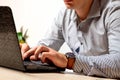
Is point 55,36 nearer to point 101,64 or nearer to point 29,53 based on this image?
point 29,53

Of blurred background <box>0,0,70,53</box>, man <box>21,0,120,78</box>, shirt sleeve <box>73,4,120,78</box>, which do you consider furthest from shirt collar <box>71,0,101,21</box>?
blurred background <box>0,0,70,53</box>

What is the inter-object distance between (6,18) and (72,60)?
13.2 inches

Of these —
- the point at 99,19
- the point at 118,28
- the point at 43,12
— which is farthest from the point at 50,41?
the point at 43,12

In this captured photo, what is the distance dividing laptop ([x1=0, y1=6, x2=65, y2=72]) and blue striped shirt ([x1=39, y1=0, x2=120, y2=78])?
14cm

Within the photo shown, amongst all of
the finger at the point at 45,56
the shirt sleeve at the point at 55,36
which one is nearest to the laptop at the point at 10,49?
the finger at the point at 45,56

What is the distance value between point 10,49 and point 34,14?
6.54 feet

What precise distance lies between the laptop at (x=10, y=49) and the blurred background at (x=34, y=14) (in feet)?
5.51

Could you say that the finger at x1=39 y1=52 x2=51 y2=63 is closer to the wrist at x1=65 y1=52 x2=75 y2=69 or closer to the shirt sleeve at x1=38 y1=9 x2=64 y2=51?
the wrist at x1=65 y1=52 x2=75 y2=69

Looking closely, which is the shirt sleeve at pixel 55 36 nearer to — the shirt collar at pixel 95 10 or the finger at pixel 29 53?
the shirt collar at pixel 95 10

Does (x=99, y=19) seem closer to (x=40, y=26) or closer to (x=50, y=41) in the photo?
(x=50, y=41)

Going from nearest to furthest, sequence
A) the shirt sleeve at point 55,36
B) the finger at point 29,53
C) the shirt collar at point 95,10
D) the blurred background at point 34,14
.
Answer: the finger at point 29,53, the shirt collar at point 95,10, the shirt sleeve at point 55,36, the blurred background at point 34,14

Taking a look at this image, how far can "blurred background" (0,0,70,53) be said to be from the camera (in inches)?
106

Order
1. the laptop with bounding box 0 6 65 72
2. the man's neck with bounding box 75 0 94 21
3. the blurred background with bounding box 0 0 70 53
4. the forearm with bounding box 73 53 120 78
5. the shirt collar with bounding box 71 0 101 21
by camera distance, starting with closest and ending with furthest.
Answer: the laptop with bounding box 0 6 65 72, the forearm with bounding box 73 53 120 78, the shirt collar with bounding box 71 0 101 21, the man's neck with bounding box 75 0 94 21, the blurred background with bounding box 0 0 70 53

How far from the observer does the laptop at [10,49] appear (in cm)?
83
